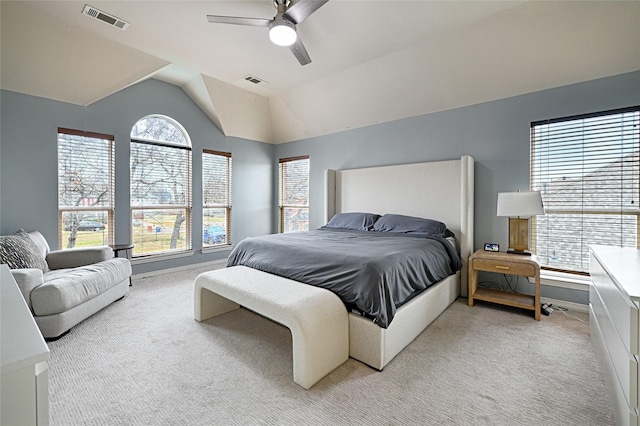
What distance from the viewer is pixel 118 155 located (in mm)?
4047

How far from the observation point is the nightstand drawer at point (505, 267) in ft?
9.33

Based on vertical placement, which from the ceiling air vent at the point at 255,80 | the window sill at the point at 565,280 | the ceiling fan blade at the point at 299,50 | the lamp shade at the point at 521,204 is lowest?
the window sill at the point at 565,280

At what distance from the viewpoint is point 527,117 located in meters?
3.33

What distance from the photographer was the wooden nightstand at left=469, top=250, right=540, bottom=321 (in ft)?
9.26

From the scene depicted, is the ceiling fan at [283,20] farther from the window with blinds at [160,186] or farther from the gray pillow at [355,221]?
the window with blinds at [160,186]

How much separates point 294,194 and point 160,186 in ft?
8.24

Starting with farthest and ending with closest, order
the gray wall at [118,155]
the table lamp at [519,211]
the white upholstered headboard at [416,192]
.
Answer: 1. the white upholstered headboard at [416,192]
2. the gray wall at [118,155]
3. the table lamp at [519,211]

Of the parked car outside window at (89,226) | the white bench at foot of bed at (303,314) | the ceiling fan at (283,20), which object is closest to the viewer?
the white bench at foot of bed at (303,314)

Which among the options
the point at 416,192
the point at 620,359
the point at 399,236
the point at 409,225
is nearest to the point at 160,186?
the point at 399,236

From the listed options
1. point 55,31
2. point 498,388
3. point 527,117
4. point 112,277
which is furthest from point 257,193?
point 498,388

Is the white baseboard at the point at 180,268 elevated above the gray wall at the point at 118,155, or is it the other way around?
the gray wall at the point at 118,155

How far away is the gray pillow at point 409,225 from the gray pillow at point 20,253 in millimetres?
3889

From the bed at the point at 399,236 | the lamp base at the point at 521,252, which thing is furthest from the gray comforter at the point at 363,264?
the lamp base at the point at 521,252

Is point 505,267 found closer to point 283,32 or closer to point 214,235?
point 283,32
